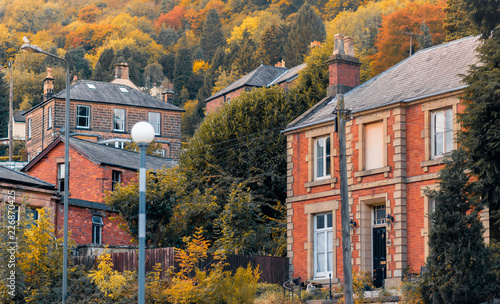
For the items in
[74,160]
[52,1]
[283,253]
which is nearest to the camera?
[283,253]

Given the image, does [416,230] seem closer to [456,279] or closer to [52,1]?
[456,279]

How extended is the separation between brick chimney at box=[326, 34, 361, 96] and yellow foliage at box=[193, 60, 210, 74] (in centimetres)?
8601

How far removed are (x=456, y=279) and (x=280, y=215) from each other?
673 inches

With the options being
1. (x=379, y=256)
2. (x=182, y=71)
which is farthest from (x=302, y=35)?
(x=379, y=256)

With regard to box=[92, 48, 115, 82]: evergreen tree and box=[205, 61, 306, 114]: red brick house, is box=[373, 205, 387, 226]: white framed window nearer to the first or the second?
box=[205, 61, 306, 114]: red brick house

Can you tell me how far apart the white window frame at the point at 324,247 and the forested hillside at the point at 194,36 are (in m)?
28.8

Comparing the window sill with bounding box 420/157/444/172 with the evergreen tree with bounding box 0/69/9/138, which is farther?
the evergreen tree with bounding box 0/69/9/138

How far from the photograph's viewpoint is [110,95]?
64.9 metres

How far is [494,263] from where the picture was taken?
22.9 metres

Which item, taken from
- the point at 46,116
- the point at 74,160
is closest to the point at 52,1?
the point at 46,116

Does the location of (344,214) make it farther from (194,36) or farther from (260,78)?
(194,36)

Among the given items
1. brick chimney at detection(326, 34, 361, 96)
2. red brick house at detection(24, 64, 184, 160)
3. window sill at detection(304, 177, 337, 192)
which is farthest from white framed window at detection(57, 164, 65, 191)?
red brick house at detection(24, 64, 184, 160)

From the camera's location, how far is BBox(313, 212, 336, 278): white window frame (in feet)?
100

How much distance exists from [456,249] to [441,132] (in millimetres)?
6799
